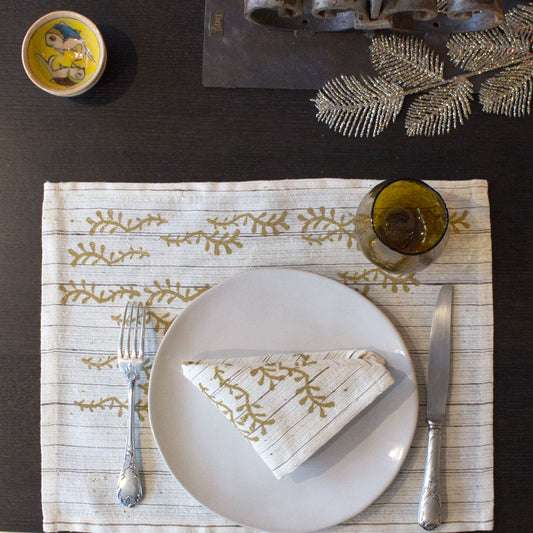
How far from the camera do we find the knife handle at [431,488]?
560 mm

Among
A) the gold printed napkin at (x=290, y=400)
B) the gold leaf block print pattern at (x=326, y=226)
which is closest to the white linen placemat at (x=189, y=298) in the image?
the gold leaf block print pattern at (x=326, y=226)

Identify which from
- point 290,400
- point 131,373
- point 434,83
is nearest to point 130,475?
point 131,373

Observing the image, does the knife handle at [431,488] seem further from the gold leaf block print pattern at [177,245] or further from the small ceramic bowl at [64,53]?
the small ceramic bowl at [64,53]

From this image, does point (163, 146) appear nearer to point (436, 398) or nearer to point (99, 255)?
point (99, 255)

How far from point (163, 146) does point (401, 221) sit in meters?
0.30

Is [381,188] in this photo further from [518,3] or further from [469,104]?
[518,3]

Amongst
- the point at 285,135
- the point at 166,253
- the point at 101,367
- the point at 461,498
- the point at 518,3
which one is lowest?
the point at 461,498

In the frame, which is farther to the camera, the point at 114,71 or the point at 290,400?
the point at 114,71

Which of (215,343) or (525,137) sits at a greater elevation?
(525,137)

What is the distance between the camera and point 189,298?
1.98 ft

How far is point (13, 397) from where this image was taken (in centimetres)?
60

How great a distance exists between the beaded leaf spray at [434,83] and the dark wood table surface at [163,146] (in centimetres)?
2

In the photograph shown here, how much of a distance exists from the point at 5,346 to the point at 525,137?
26.8 inches

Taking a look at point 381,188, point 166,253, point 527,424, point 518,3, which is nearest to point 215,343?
point 166,253
